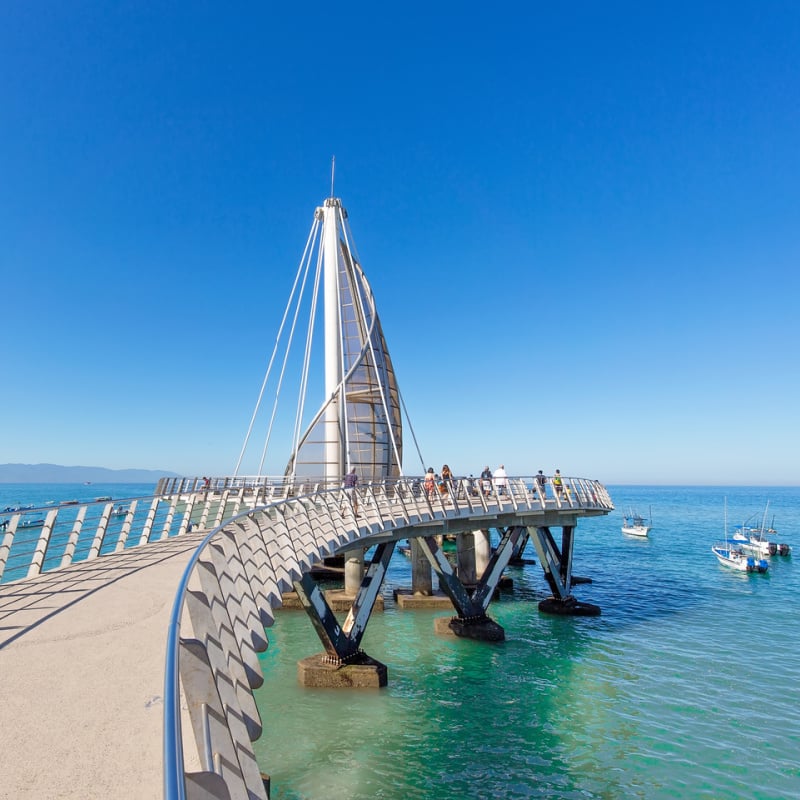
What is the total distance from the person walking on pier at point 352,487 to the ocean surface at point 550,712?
4831 mm

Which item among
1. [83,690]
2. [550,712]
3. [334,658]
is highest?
[83,690]

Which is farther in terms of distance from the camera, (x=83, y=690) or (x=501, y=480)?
(x=501, y=480)

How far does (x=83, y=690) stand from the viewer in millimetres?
4355

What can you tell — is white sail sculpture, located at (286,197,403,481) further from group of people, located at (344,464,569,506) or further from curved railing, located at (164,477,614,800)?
curved railing, located at (164,477,614,800)

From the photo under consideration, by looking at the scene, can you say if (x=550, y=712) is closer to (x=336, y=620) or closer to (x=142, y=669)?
(x=336, y=620)

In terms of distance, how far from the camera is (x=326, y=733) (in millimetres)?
12555

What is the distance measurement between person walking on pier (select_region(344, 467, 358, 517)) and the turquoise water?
15.9 feet

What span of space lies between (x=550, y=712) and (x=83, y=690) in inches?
505

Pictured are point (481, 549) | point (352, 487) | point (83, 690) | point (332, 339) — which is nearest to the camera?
point (83, 690)

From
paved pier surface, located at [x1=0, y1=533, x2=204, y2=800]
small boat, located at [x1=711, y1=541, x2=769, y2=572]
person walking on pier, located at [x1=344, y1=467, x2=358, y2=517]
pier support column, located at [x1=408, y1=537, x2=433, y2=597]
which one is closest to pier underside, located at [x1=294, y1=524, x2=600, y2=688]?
pier support column, located at [x1=408, y1=537, x2=433, y2=597]

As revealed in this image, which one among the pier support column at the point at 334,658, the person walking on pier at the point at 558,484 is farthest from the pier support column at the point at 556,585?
the pier support column at the point at 334,658

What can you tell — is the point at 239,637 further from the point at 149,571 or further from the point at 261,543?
the point at 149,571

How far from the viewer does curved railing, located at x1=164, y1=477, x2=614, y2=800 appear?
2316 millimetres

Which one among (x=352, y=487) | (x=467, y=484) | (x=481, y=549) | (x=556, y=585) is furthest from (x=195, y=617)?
(x=481, y=549)
